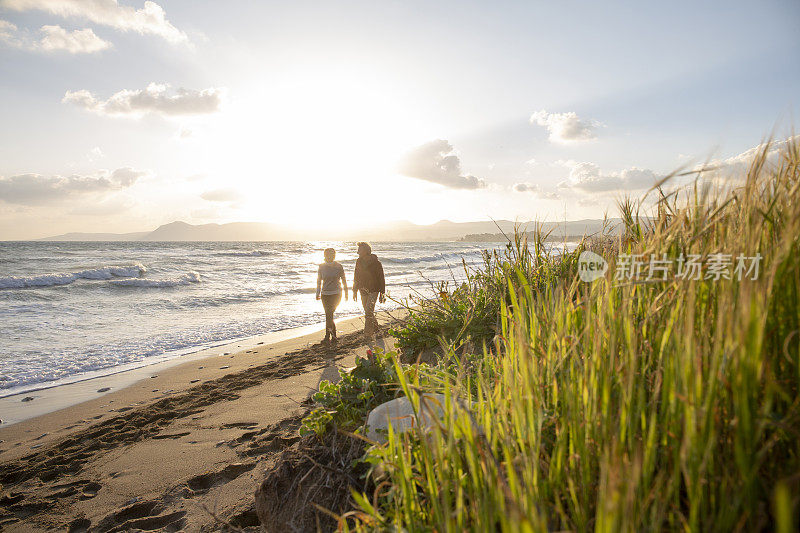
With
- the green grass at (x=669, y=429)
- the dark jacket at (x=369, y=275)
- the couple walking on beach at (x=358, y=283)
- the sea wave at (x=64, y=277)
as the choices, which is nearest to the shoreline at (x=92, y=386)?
the couple walking on beach at (x=358, y=283)

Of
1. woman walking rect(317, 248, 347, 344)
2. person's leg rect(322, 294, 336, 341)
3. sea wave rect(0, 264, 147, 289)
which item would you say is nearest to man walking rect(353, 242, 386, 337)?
woman walking rect(317, 248, 347, 344)

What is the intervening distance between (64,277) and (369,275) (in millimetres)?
21587

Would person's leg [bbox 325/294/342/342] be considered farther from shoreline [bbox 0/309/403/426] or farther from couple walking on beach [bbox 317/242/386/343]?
shoreline [bbox 0/309/403/426]

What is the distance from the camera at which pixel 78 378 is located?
7043 millimetres

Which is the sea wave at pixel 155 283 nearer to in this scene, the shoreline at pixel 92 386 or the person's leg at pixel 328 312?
the shoreline at pixel 92 386

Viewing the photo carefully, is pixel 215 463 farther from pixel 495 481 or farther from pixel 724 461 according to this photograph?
pixel 724 461

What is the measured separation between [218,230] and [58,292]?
16542 cm

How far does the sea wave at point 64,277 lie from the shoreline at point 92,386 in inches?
678

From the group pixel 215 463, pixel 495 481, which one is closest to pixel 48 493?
pixel 215 463

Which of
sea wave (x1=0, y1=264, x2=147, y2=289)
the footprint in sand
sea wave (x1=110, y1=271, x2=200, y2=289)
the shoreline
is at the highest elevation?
sea wave (x1=0, y1=264, x2=147, y2=289)

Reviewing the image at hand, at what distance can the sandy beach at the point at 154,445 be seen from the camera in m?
3.09

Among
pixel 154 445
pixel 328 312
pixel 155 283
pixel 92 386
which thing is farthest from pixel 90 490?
pixel 155 283

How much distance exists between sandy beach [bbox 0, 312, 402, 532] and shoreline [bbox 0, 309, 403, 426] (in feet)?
0.12

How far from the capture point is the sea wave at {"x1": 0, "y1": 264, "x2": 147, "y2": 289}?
804 inches
